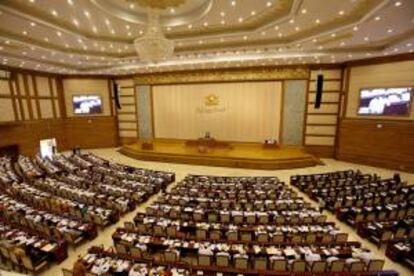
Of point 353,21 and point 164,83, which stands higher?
point 353,21

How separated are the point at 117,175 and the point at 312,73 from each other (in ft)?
52.0

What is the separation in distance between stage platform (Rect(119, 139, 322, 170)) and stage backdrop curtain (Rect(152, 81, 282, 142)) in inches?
59.7

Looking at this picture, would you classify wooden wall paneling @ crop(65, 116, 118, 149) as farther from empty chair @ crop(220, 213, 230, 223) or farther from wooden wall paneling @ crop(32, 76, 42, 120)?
empty chair @ crop(220, 213, 230, 223)

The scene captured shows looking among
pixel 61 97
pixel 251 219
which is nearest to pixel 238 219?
pixel 251 219

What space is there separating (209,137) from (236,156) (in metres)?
4.36

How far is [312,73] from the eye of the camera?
719 inches

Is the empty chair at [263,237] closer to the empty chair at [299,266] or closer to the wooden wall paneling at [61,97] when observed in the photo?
the empty chair at [299,266]

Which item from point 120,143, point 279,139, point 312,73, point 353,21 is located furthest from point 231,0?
point 120,143

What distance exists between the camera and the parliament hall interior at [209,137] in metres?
6.76

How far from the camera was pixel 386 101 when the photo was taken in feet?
50.3

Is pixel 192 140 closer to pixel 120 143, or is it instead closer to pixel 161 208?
pixel 120 143

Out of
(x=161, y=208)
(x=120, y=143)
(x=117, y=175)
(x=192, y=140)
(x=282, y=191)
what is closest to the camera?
(x=161, y=208)

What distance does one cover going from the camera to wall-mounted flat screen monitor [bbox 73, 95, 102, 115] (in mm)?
22698

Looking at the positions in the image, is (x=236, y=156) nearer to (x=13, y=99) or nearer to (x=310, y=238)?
(x=310, y=238)
